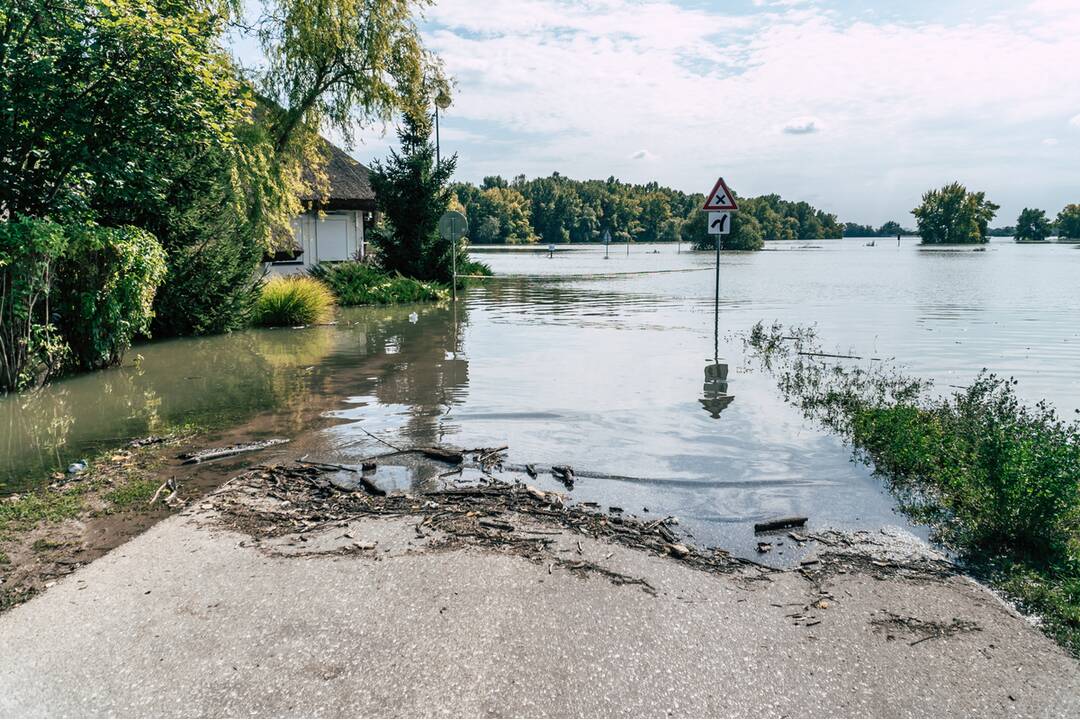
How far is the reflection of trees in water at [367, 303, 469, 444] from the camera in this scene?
9906mm

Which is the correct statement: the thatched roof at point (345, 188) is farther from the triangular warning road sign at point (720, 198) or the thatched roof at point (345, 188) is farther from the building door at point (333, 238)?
the triangular warning road sign at point (720, 198)

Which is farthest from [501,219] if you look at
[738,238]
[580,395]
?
[580,395]

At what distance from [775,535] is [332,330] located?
53.9ft

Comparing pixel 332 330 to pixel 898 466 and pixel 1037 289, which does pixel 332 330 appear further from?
pixel 1037 289

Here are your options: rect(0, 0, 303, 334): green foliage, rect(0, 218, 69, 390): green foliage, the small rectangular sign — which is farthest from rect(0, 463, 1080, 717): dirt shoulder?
the small rectangular sign

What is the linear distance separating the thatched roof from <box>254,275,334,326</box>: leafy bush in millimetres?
10111

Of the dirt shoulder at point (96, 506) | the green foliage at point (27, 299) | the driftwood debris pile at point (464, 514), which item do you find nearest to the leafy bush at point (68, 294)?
the green foliage at point (27, 299)

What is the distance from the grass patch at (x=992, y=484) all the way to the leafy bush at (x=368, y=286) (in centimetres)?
2073

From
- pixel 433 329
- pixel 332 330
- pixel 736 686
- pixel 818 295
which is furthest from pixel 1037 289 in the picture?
pixel 736 686

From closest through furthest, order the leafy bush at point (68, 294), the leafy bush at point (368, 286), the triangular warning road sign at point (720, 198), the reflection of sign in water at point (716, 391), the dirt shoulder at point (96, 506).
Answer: the dirt shoulder at point (96, 506) < the leafy bush at point (68, 294) < the reflection of sign in water at point (716, 391) < the triangular warning road sign at point (720, 198) < the leafy bush at point (368, 286)

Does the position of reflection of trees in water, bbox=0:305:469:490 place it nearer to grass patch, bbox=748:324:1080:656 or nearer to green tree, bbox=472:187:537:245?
grass patch, bbox=748:324:1080:656

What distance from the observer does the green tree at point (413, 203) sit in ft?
105

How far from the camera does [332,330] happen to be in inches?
798

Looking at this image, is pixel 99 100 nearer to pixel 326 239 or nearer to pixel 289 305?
pixel 289 305
